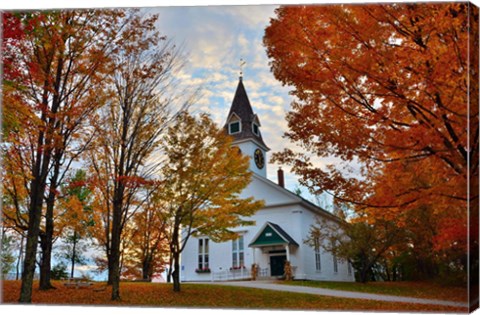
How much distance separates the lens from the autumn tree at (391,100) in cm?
677

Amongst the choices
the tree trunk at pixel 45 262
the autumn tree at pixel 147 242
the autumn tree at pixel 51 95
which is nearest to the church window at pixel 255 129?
the autumn tree at pixel 147 242

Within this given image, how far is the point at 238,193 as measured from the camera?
971 centimetres

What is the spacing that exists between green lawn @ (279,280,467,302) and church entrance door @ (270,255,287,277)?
40cm

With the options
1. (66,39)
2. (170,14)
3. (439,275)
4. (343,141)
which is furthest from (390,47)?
(66,39)

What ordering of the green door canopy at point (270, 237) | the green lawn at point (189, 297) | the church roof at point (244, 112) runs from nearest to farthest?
1. the green lawn at point (189, 297)
2. the church roof at point (244, 112)
3. the green door canopy at point (270, 237)

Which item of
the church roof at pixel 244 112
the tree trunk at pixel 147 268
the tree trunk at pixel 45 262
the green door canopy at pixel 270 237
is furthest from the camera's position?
the tree trunk at pixel 147 268

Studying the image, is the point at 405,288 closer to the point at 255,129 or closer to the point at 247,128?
the point at 255,129

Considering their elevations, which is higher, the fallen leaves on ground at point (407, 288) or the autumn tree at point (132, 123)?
the autumn tree at point (132, 123)

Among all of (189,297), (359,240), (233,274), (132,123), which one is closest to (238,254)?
(233,274)

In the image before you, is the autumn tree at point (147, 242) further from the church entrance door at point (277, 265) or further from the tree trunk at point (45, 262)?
the church entrance door at point (277, 265)

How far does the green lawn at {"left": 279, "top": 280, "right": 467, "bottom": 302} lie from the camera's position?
7020 mm

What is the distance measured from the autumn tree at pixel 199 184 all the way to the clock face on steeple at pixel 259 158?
0.26m

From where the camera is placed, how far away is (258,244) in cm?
945

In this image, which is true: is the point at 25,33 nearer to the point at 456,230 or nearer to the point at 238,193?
the point at 238,193
